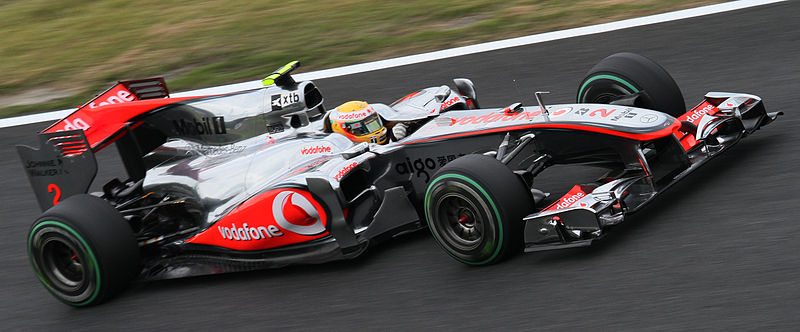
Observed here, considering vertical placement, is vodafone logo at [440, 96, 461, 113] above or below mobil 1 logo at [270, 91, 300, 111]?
below

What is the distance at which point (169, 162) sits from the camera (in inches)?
238

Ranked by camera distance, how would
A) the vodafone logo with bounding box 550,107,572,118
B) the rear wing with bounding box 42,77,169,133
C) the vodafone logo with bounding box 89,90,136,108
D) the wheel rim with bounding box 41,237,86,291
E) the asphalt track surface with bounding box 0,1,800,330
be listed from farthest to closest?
the vodafone logo with bounding box 89,90,136,108
the rear wing with bounding box 42,77,169,133
the wheel rim with bounding box 41,237,86,291
the vodafone logo with bounding box 550,107,572,118
the asphalt track surface with bounding box 0,1,800,330

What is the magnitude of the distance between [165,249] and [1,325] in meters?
1.11

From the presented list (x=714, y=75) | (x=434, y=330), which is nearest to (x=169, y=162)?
(x=434, y=330)

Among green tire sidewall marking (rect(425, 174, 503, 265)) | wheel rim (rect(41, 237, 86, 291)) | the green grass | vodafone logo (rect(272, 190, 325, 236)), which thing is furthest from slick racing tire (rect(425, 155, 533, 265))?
the green grass

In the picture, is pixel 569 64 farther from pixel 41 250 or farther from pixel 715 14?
pixel 41 250

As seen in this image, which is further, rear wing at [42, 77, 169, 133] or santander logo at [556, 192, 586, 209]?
rear wing at [42, 77, 169, 133]

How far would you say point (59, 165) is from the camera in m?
5.87

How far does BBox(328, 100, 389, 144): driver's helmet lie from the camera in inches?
215

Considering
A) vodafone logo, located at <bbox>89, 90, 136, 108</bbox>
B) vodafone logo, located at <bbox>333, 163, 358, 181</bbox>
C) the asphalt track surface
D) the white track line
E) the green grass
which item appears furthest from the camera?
the green grass

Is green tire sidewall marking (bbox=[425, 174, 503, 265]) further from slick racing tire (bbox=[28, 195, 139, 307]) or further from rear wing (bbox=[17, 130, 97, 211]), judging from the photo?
rear wing (bbox=[17, 130, 97, 211])

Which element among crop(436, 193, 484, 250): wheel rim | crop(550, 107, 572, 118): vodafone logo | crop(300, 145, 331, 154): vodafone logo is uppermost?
crop(550, 107, 572, 118): vodafone logo

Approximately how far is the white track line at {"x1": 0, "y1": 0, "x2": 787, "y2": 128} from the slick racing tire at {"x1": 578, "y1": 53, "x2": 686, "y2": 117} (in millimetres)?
3772

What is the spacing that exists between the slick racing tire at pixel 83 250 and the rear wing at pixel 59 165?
535mm
